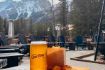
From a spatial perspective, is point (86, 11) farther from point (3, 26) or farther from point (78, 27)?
Result: point (3, 26)

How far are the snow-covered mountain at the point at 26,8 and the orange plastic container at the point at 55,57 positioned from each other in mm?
55573

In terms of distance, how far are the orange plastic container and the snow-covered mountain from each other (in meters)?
55.6

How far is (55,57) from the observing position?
2.34 metres

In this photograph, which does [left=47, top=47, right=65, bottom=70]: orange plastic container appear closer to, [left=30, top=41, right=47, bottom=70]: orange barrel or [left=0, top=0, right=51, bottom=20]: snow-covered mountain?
[left=30, top=41, right=47, bottom=70]: orange barrel

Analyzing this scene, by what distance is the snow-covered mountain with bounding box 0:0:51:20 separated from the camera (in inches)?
2388

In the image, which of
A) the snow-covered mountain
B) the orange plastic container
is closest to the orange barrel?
the orange plastic container

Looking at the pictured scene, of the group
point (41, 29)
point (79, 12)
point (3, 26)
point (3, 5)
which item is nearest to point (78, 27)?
point (79, 12)

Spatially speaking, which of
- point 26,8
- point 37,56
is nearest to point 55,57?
point 37,56

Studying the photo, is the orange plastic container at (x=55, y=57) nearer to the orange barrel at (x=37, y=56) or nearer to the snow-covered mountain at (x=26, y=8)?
the orange barrel at (x=37, y=56)

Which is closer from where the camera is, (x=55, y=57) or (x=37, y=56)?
(x=37, y=56)

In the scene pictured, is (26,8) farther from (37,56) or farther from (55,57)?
(37,56)

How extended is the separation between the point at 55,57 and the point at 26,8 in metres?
69.6

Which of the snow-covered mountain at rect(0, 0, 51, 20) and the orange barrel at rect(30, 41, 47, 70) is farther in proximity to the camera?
the snow-covered mountain at rect(0, 0, 51, 20)

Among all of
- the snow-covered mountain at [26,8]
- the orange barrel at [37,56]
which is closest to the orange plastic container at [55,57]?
the orange barrel at [37,56]
